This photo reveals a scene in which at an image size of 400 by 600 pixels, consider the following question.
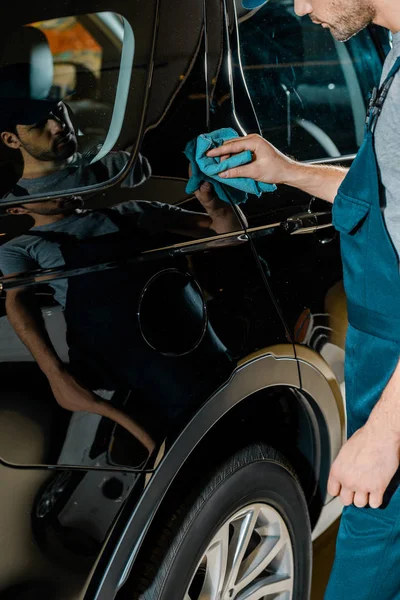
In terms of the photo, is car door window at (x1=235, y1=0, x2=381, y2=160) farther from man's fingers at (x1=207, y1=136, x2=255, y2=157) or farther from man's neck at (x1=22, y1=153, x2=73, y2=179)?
man's neck at (x1=22, y1=153, x2=73, y2=179)

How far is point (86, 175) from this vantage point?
1.70m

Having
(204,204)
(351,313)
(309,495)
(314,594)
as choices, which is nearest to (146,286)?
(204,204)

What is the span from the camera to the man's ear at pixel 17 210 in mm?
1566

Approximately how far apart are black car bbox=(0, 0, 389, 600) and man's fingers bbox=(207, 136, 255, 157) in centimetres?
6

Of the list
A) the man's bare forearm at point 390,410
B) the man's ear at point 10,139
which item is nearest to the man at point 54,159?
the man's ear at point 10,139

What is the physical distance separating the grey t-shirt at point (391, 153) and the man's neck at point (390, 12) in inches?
0.7

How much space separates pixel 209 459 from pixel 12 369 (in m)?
0.57

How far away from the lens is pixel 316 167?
2041 millimetres

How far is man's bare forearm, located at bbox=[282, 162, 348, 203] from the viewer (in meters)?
2.02

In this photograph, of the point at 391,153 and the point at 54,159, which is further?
the point at 54,159

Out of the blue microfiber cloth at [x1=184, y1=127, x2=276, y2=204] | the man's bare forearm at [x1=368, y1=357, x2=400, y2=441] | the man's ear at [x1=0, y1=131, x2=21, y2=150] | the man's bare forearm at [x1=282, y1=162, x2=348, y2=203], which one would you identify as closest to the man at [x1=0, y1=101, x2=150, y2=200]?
the man's ear at [x1=0, y1=131, x2=21, y2=150]

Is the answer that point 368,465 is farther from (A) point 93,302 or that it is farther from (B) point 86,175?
(B) point 86,175

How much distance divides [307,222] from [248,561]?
860 mm

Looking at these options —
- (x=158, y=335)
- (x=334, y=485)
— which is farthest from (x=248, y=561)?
(x=158, y=335)
